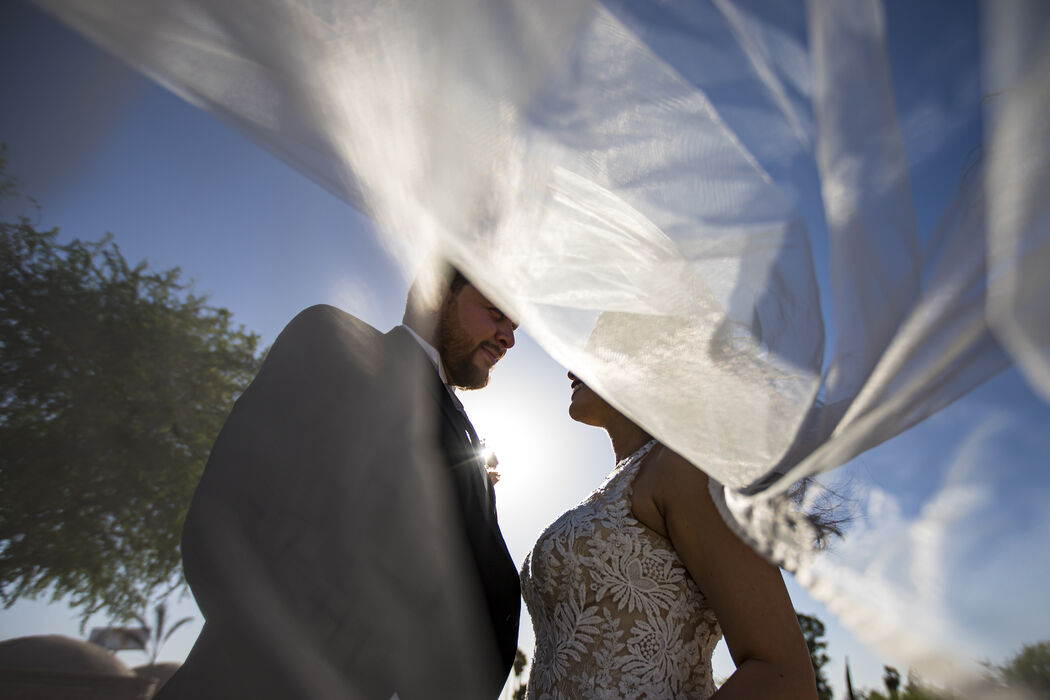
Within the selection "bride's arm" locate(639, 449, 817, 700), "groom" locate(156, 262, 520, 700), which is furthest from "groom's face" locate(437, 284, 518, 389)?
"bride's arm" locate(639, 449, 817, 700)

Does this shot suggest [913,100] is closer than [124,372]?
Yes

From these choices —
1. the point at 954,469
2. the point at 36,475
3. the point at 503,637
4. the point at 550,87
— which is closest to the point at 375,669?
the point at 503,637

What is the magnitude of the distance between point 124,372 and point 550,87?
140 centimetres

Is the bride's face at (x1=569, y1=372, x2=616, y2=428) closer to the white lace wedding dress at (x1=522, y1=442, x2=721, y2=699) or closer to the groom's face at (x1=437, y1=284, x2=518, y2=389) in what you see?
the groom's face at (x1=437, y1=284, x2=518, y2=389)

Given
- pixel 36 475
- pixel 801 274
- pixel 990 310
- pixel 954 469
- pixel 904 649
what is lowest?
pixel 904 649

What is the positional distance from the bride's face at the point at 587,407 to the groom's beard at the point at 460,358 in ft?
1.79

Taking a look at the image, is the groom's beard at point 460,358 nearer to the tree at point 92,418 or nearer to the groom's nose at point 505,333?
the groom's nose at point 505,333

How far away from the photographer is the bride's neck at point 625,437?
8.98 feet

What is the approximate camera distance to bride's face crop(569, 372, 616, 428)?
2.96 metres

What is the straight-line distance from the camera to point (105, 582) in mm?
1377

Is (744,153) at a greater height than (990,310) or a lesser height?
greater

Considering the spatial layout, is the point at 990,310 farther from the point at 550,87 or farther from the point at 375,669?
the point at 375,669

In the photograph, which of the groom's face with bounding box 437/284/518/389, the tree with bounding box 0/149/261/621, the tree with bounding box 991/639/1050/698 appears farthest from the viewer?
the groom's face with bounding box 437/284/518/389

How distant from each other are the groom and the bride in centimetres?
29
